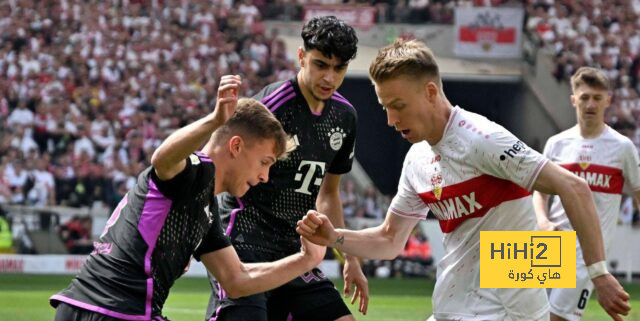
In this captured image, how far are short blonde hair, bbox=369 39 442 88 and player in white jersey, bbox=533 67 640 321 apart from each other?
442 centimetres

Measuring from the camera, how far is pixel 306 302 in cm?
673

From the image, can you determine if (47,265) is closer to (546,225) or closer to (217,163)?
(546,225)

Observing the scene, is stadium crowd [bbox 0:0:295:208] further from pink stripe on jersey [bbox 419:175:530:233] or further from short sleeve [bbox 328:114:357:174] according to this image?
pink stripe on jersey [bbox 419:175:530:233]

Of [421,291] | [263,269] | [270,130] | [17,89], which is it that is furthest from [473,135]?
[17,89]

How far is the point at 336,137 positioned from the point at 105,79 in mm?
20717

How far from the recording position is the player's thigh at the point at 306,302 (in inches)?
264

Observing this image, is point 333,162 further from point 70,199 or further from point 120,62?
point 120,62

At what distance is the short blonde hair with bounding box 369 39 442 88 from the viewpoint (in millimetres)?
5320

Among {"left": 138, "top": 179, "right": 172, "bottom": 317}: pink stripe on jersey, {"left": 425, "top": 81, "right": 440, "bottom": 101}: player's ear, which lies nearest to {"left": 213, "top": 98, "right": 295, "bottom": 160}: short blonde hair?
{"left": 138, "top": 179, "right": 172, "bottom": 317}: pink stripe on jersey

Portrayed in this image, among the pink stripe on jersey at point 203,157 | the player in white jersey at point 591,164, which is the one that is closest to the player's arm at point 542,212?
the player in white jersey at point 591,164

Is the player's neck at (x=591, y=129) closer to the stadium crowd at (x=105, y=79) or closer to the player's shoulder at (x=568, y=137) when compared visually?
the player's shoulder at (x=568, y=137)

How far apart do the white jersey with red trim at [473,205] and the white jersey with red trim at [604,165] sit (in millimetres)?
4483

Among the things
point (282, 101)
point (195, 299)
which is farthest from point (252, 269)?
point (195, 299)

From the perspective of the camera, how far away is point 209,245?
557cm
